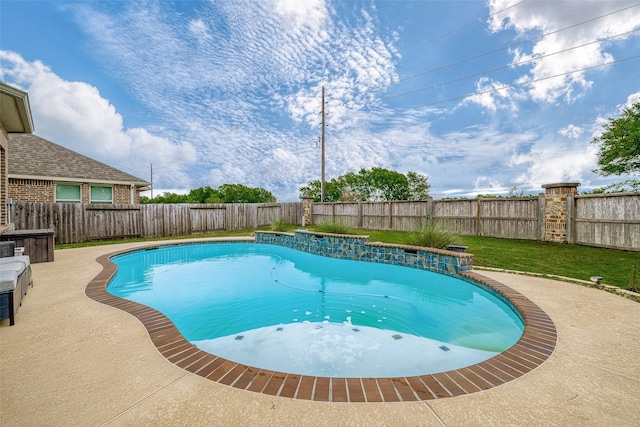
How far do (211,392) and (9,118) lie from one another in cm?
952

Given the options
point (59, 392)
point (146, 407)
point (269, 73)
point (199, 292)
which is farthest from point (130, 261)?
point (269, 73)

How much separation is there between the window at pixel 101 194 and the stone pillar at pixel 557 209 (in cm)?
1911

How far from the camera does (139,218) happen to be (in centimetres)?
1306

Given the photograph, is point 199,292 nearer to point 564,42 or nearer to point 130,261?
point 130,261

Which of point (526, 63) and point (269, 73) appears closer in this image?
point (526, 63)

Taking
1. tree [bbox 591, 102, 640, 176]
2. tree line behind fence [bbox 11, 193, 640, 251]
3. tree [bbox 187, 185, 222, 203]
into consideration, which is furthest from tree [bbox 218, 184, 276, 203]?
tree [bbox 591, 102, 640, 176]

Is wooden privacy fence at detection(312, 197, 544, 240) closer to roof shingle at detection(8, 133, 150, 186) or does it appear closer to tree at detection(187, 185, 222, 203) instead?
roof shingle at detection(8, 133, 150, 186)

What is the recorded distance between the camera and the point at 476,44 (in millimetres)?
11609

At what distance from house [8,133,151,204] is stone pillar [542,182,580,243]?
18.5 meters

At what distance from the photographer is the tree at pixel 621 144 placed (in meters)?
12.4

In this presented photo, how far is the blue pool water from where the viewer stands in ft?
9.96

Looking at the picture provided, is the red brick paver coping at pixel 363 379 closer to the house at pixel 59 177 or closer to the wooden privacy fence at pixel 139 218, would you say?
the wooden privacy fence at pixel 139 218

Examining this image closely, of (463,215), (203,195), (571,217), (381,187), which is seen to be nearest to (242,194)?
(203,195)

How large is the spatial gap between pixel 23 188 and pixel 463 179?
70.1 feet
